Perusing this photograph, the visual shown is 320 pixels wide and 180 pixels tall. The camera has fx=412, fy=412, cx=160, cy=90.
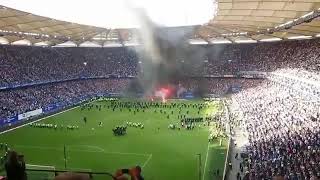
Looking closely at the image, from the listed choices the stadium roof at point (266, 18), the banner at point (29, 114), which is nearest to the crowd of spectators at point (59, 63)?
the banner at point (29, 114)

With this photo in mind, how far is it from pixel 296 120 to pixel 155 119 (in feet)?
66.8

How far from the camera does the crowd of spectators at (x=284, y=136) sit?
74.2 feet

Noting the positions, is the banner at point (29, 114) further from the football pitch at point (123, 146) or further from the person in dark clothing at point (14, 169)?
the person in dark clothing at point (14, 169)

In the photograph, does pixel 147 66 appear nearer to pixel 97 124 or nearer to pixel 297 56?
pixel 297 56

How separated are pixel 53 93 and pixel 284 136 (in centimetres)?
4376

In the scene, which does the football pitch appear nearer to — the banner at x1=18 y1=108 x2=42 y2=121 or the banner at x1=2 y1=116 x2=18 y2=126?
the banner at x1=2 y1=116 x2=18 y2=126

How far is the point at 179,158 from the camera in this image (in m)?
31.1

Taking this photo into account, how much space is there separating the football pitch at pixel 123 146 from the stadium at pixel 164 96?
12cm

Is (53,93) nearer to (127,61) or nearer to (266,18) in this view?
(127,61)

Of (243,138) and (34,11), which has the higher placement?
(34,11)

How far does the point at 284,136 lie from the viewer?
2831 cm

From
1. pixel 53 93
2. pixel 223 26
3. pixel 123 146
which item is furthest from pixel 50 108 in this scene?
pixel 223 26

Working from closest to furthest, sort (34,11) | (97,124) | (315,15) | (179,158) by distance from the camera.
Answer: (179,158) → (315,15) → (34,11) → (97,124)

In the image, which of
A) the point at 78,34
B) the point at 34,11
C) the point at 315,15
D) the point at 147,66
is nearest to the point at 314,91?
the point at 315,15
